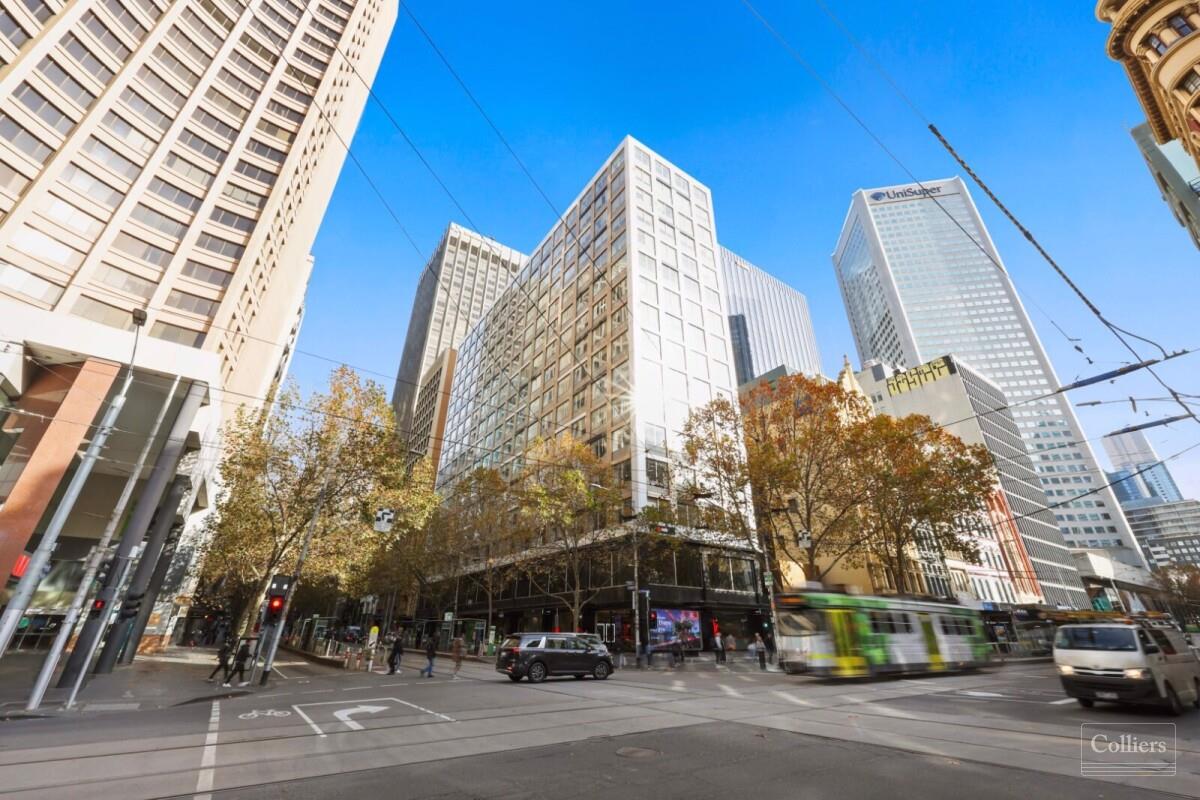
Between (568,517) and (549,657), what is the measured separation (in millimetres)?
12669

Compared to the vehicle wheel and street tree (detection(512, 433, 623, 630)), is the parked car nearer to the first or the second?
street tree (detection(512, 433, 623, 630))

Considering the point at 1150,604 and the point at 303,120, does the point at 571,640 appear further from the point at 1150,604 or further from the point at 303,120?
the point at 1150,604

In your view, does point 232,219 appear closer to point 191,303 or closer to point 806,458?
point 191,303

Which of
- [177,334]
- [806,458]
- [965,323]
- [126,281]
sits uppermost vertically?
[965,323]

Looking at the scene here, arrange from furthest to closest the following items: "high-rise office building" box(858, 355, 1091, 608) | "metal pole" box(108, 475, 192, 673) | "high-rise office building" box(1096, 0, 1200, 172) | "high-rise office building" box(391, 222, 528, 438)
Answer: "high-rise office building" box(391, 222, 528, 438)
"high-rise office building" box(858, 355, 1091, 608)
"high-rise office building" box(1096, 0, 1200, 172)
"metal pole" box(108, 475, 192, 673)

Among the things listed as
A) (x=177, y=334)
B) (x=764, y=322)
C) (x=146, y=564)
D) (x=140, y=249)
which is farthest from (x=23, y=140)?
(x=764, y=322)

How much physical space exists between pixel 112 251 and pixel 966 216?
172381mm

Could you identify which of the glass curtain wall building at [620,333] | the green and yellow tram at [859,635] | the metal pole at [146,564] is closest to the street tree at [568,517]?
the glass curtain wall building at [620,333]

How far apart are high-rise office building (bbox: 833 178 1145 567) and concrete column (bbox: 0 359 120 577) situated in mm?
113909

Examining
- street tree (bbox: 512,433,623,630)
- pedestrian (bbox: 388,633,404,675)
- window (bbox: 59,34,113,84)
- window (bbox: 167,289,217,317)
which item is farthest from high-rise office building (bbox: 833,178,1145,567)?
window (bbox: 59,34,113,84)

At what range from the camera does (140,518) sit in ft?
63.6

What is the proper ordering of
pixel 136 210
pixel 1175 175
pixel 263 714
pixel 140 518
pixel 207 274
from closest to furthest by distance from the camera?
pixel 263 714 → pixel 140 518 → pixel 136 210 → pixel 207 274 → pixel 1175 175

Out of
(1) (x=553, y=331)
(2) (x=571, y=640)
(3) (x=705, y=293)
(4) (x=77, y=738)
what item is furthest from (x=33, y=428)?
(3) (x=705, y=293)

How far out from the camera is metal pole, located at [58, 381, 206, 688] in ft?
49.5
